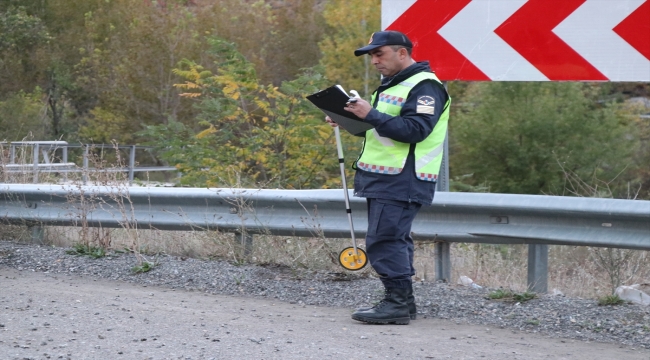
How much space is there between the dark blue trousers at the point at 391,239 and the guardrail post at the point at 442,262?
1.00 meters

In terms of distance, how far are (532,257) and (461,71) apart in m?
1.31

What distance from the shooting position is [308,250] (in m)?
6.71

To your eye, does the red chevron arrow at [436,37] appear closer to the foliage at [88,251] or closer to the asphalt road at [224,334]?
Answer: the asphalt road at [224,334]

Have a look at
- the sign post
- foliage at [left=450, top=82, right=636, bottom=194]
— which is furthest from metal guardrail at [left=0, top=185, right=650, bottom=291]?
foliage at [left=450, top=82, right=636, bottom=194]

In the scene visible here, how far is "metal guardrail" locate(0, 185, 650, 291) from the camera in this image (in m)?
5.52

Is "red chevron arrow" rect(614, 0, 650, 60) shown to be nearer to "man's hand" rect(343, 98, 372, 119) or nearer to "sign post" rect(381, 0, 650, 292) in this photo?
"sign post" rect(381, 0, 650, 292)

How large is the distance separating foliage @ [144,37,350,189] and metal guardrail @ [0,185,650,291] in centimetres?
416

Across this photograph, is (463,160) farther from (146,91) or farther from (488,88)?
(146,91)

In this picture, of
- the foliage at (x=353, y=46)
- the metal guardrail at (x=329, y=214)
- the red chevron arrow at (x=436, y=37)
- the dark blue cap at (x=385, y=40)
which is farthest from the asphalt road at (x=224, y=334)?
the foliage at (x=353, y=46)

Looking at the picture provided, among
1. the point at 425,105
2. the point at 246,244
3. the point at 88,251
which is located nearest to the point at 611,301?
the point at 425,105

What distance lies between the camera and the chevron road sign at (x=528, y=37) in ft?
19.4

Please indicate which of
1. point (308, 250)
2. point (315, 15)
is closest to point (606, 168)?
Answer: point (315, 15)

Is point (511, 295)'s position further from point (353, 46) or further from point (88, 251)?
point (353, 46)

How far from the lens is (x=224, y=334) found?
4.75m
